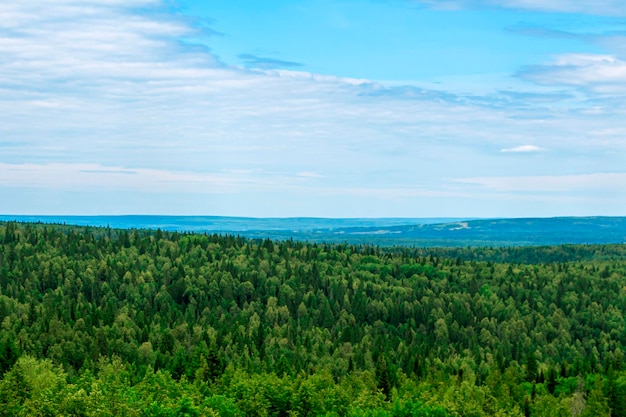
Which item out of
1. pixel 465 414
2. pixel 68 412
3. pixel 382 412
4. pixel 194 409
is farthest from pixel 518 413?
pixel 68 412

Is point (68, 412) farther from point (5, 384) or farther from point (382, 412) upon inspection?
point (382, 412)

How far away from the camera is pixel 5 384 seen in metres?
166

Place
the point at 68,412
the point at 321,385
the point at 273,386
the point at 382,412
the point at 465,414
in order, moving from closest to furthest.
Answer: the point at 68,412
the point at 382,412
the point at 465,414
the point at 273,386
the point at 321,385

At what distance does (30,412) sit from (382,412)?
5614 centimetres

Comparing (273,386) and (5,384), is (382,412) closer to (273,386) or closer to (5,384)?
(273,386)

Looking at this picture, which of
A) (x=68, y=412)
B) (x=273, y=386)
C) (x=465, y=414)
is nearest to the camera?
(x=68, y=412)

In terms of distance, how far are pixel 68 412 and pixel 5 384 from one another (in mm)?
29568

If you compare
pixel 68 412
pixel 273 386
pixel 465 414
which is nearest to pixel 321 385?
pixel 273 386

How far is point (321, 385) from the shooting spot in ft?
641

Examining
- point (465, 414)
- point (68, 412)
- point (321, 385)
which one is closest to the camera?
point (68, 412)

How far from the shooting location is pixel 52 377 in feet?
608

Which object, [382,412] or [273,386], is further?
[273,386]

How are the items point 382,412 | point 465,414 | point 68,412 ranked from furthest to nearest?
point 465,414 < point 382,412 < point 68,412

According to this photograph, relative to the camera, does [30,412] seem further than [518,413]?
No
